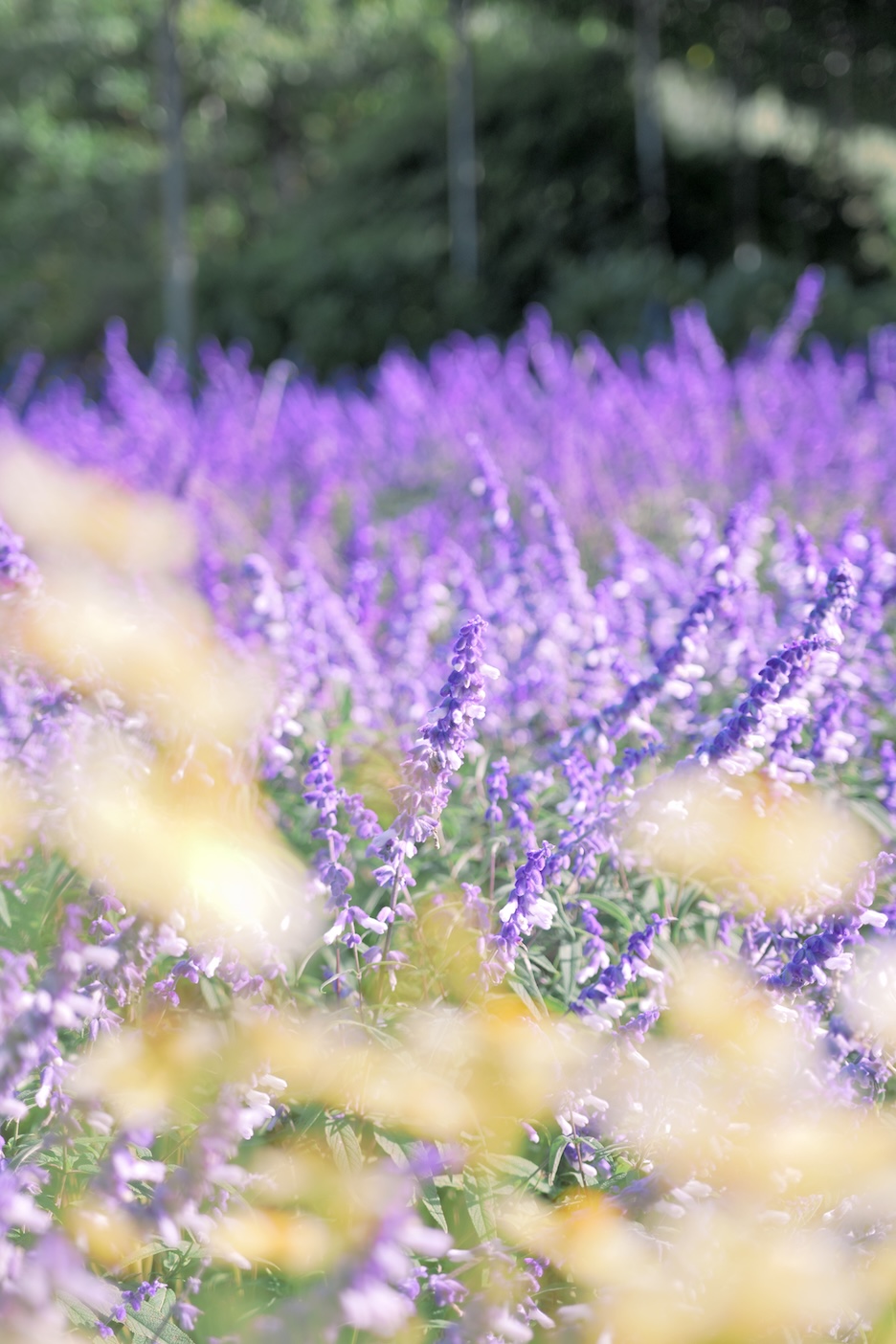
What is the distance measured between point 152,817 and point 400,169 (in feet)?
64.4

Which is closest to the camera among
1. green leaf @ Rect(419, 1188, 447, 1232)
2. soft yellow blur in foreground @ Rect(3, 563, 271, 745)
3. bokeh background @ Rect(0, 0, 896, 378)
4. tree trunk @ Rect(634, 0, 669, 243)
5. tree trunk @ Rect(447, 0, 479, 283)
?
green leaf @ Rect(419, 1188, 447, 1232)

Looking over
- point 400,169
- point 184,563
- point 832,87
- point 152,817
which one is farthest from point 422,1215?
point 832,87

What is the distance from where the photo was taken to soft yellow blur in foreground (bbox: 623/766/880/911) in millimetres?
1998

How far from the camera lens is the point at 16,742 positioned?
8.28ft

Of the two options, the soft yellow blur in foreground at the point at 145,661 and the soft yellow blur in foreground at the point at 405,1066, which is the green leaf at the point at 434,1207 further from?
the soft yellow blur in foreground at the point at 145,661

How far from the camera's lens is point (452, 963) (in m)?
2.15

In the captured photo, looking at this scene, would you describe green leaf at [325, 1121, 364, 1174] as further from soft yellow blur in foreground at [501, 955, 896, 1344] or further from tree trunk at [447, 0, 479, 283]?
tree trunk at [447, 0, 479, 283]

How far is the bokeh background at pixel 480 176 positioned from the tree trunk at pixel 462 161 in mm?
38

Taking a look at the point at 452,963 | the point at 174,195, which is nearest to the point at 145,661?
the point at 452,963

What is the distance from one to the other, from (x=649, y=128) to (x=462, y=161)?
8.91 feet

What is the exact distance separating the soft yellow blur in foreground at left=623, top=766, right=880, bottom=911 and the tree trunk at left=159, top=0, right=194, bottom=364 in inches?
501

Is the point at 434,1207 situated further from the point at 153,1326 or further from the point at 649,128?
the point at 649,128

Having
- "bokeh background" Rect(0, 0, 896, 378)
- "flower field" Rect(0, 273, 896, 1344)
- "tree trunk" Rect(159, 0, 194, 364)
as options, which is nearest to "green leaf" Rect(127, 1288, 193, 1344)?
"flower field" Rect(0, 273, 896, 1344)

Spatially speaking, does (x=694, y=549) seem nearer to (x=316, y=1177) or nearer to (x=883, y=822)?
(x=883, y=822)
